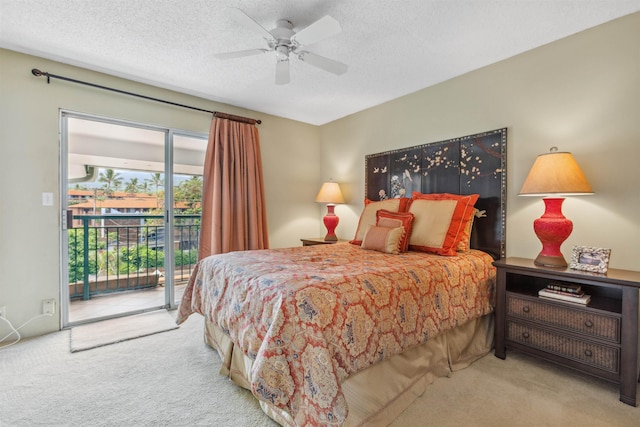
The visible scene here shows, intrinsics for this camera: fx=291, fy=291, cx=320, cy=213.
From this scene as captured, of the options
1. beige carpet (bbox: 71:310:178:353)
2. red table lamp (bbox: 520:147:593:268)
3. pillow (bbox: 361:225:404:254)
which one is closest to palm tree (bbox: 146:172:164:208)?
beige carpet (bbox: 71:310:178:353)

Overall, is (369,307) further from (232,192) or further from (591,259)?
(232,192)

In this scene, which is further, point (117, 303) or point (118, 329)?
point (117, 303)

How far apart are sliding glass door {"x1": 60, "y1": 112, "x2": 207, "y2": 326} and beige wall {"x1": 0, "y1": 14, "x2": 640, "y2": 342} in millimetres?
166

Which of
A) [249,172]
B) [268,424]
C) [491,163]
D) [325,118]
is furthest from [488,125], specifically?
[268,424]

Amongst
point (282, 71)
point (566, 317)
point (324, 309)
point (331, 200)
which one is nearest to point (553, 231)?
point (566, 317)

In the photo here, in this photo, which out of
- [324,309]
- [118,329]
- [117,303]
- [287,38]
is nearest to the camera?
[324,309]

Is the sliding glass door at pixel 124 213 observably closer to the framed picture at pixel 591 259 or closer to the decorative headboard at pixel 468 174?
the decorative headboard at pixel 468 174

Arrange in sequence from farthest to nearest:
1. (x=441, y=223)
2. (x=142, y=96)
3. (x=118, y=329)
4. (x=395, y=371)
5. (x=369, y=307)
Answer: (x=142, y=96) → (x=118, y=329) → (x=441, y=223) → (x=395, y=371) → (x=369, y=307)

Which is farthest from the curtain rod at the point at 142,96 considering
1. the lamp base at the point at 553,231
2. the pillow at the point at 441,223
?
the lamp base at the point at 553,231

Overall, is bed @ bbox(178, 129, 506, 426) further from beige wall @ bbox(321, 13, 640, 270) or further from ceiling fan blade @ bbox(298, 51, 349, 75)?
ceiling fan blade @ bbox(298, 51, 349, 75)

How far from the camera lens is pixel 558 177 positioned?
1.99 metres

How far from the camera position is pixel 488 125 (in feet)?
8.83

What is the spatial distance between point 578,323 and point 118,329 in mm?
3690

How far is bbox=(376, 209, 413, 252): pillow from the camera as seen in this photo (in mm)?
2535
